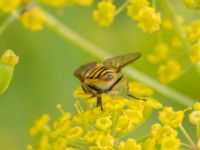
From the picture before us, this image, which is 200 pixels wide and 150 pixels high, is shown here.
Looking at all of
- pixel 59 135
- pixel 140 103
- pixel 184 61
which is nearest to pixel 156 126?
pixel 140 103

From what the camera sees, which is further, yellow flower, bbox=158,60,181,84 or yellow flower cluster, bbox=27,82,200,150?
yellow flower, bbox=158,60,181,84

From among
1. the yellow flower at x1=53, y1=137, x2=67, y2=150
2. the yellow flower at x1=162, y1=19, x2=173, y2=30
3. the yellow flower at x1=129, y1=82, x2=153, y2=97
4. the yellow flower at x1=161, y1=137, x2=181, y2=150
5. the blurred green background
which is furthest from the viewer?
the blurred green background

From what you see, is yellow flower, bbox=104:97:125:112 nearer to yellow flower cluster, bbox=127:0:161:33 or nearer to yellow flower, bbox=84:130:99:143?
yellow flower, bbox=84:130:99:143

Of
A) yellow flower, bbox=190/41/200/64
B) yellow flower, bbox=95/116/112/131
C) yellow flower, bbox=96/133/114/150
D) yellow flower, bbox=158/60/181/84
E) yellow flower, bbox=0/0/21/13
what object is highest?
yellow flower, bbox=158/60/181/84

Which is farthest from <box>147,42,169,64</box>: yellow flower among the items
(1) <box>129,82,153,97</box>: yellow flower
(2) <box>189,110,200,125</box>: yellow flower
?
(2) <box>189,110,200,125</box>: yellow flower

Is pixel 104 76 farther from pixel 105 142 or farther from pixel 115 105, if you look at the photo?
pixel 105 142

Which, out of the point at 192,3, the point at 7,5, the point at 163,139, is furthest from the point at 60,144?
the point at 192,3
